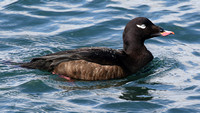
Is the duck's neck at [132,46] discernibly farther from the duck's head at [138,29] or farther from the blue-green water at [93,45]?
the blue-green water at [93,45]

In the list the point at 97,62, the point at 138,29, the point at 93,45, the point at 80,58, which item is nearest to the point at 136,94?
the point at 97,62

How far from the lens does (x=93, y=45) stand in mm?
9594

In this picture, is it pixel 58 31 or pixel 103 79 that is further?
pixel 58 31

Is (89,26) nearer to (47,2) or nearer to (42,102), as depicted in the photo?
(47,2)

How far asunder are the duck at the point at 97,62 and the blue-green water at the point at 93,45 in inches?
6.2

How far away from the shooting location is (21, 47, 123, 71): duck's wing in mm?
7430

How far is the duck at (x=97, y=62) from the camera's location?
7.40 m

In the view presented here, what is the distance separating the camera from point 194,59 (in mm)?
8664

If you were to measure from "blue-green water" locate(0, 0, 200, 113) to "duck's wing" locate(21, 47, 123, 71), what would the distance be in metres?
0.17

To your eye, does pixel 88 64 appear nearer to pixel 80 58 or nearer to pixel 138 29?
pixel 80 58

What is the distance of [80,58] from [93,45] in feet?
7.10

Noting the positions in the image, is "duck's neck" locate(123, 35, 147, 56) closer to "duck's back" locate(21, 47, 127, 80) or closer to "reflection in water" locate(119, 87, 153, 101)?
"duck's back" locate(21, 47, 127, 80)

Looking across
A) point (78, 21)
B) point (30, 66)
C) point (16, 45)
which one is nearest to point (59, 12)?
point (78, 21)

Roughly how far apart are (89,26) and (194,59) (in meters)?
3.22
